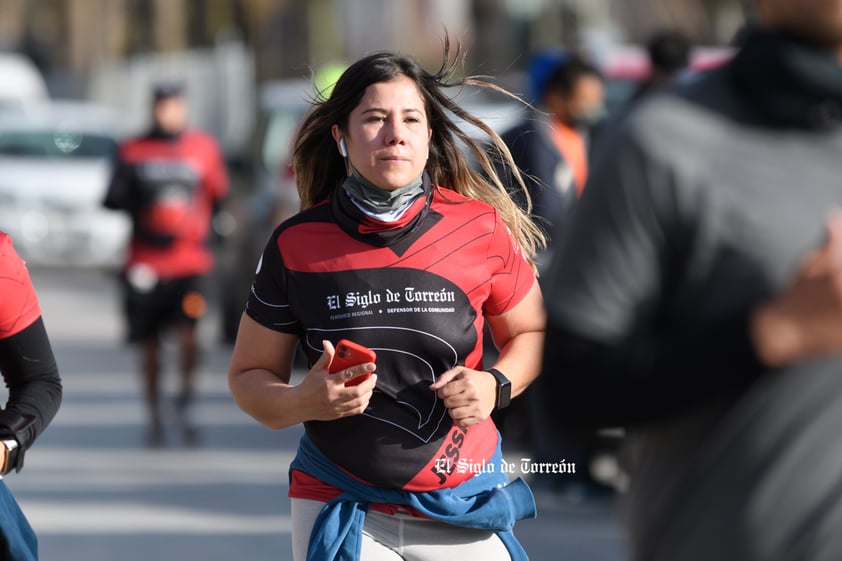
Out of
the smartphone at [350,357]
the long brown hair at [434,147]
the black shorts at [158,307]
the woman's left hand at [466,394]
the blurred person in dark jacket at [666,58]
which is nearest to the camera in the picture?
the smartphone at [350,357]

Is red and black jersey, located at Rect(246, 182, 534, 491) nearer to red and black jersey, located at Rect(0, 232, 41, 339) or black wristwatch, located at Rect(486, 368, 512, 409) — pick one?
black wristwatch, located at Rect(486, 368, 512, 409)

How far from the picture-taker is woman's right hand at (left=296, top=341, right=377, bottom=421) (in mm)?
3629

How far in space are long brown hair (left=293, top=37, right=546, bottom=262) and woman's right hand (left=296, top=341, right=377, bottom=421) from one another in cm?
68

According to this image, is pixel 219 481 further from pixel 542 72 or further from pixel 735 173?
pixel 735 173

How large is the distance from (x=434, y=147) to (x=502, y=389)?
69 cm

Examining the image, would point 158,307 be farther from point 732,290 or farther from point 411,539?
point 732,290

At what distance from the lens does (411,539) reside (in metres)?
3.82

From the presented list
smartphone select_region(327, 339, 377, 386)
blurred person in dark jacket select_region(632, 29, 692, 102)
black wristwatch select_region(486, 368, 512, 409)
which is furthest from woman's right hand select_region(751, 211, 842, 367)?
blurred person in dark jacket select_region(632, 29, 692, 102)

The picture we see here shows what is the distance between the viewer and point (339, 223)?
12.9ft

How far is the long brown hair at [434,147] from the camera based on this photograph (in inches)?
161

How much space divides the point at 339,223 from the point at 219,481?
5580 millimetres

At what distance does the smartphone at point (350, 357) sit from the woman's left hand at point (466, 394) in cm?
19

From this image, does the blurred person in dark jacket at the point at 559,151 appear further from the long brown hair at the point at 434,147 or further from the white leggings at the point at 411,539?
the white leggings at the point at 411,539

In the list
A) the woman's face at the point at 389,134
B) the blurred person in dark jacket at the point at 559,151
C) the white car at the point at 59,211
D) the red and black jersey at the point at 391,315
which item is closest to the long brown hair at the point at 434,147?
the woman's face at the point at 389,134
